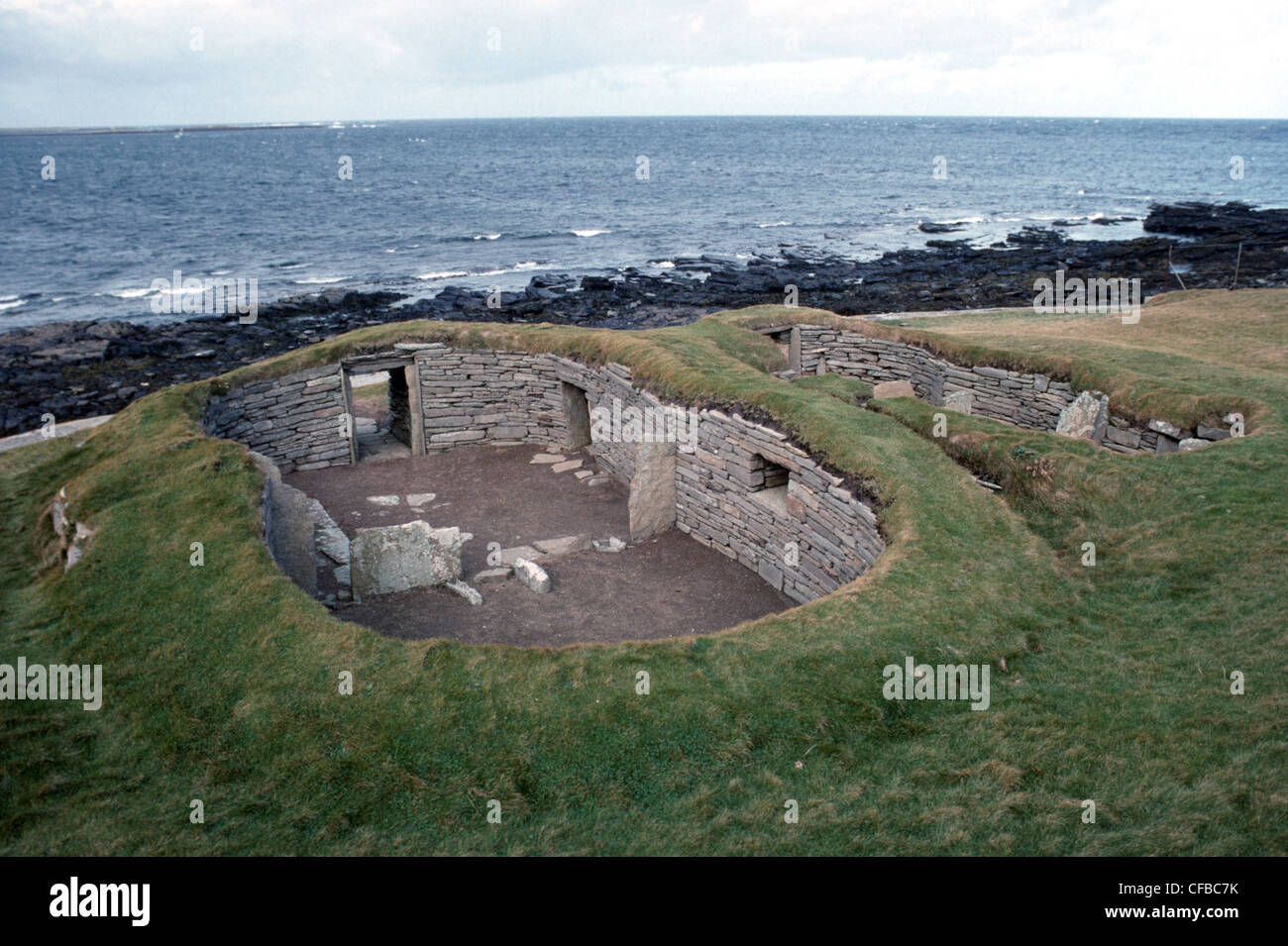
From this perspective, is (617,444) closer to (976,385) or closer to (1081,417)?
(976,385)

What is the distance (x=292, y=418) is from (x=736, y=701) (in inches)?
515

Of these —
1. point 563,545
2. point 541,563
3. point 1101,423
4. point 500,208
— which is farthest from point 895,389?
point 500,208

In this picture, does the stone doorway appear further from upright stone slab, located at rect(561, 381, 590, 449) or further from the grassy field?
the grassy field

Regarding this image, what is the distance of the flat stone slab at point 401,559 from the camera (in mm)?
11961

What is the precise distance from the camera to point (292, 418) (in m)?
17.2

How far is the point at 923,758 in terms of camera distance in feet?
23.5

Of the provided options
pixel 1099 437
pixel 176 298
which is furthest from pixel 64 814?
pixel 176 298

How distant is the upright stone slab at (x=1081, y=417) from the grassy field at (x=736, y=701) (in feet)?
9.51

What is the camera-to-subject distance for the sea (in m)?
46.4

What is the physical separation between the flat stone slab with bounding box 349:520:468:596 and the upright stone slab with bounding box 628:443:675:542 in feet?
10.8

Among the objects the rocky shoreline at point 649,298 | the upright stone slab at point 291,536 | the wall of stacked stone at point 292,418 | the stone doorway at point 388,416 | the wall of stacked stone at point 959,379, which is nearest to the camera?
the upright stone slab at point 291,536

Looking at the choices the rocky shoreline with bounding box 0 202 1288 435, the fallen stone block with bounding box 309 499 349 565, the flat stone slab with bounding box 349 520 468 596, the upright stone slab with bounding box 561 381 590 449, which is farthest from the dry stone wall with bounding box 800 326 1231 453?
the rocky shoreline with bounding box 0 202 1288 435

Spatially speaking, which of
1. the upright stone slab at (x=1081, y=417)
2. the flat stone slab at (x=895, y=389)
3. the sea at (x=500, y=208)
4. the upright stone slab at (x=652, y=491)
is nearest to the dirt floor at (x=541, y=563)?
the upright stone slab at (x=652, y=491)

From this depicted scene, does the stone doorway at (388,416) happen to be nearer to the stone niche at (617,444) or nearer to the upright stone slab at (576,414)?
the stone niche at (617,444)
